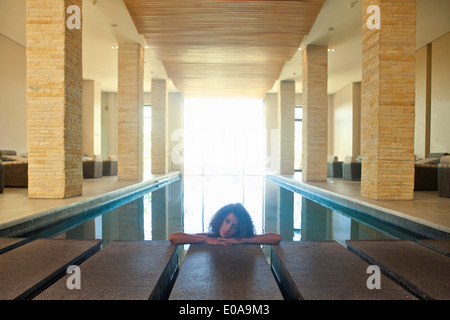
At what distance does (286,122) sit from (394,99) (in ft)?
29.0

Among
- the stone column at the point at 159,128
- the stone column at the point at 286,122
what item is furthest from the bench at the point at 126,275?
the stone column at the point at 286,122

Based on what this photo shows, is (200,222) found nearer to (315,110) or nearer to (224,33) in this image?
(224,33)

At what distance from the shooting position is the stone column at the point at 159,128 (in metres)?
14.3

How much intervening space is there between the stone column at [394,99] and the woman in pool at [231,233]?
3.79 m

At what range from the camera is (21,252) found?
2598 millimetres

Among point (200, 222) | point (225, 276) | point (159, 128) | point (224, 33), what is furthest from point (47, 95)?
point (159, 128)

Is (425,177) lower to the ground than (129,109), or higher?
lower

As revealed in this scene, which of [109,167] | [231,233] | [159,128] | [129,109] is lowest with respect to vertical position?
[231,233]

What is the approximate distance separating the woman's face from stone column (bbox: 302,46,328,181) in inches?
301

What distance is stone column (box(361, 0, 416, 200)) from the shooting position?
5.62 m

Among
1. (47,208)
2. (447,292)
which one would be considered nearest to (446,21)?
(447,292)

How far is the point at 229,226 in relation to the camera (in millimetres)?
2750

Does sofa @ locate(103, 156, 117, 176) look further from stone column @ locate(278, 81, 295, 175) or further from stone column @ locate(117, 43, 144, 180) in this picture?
stone column @ locate(278, 81, 295, 175)
